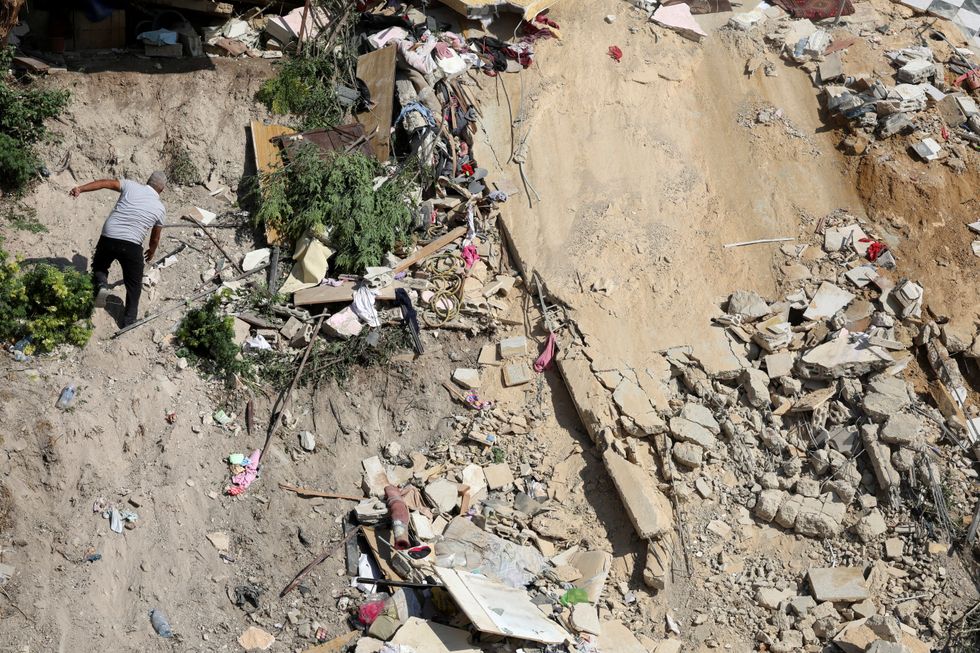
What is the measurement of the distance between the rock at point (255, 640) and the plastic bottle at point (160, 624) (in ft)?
1.79

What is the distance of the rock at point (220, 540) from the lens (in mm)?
7293

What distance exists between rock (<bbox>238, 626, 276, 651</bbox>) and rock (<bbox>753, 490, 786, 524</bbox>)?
4314mm

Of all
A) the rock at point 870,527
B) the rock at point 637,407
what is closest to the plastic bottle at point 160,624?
the rock at point 637,407

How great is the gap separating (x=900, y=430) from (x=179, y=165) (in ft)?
24.7

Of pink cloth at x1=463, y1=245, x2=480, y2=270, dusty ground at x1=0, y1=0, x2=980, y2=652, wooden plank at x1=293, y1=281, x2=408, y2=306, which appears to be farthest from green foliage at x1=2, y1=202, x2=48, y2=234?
pink cloth at x1=463, y1=245, x2=480, y2=270

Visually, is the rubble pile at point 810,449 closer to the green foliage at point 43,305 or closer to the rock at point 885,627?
the rock at point 885,627

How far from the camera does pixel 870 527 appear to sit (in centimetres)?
772

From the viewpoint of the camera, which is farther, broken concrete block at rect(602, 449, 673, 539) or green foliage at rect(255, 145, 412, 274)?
green foliage at rect(255, 145, 412, 274)

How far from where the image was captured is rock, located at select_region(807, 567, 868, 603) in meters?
7.43

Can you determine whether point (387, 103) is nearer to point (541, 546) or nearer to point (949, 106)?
point (541, 546)

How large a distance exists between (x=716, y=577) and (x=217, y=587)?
13.8 ft

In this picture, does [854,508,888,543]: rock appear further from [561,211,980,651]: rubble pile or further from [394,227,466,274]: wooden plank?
[394,227,466,274]: wooden plank

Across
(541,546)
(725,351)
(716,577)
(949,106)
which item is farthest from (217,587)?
(949,106)

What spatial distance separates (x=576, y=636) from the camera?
23.1 feet
